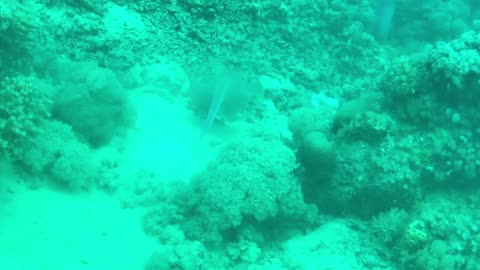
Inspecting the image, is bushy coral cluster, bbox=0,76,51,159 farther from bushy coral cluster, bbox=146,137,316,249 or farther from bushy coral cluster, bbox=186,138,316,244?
bushy coral cluster, bbox=186,138,316,244

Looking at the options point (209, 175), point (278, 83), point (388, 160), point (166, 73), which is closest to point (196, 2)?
point (166, 73)

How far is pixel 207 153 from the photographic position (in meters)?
5.81

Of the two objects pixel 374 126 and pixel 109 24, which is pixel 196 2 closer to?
pixel 109 24

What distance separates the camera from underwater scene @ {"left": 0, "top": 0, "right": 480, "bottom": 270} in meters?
4.18

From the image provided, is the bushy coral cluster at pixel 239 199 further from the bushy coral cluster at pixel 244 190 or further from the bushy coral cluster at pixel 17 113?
the bushy coral cluster at pixel 17 113

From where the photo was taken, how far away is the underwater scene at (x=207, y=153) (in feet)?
13.7

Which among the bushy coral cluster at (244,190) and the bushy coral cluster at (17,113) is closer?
the bushy coral cluster at (17,113)

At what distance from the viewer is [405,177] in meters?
5.22

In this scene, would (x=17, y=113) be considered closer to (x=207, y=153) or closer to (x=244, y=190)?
(x=244, y=190)

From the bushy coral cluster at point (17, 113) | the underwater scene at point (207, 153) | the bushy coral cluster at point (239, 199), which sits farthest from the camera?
the bushy coral cluster at point (239, 199)

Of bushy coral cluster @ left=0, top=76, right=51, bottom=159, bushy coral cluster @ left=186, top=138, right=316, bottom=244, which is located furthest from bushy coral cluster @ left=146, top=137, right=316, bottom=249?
bushy coral cluster @ left=0, top=76, right=51, bottom=159

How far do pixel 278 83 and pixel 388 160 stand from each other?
9.40ft

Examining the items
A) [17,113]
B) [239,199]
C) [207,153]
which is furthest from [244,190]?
[17,113]

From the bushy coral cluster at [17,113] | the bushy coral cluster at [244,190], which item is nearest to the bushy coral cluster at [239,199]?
the bushy coral cluster at [244,190]
